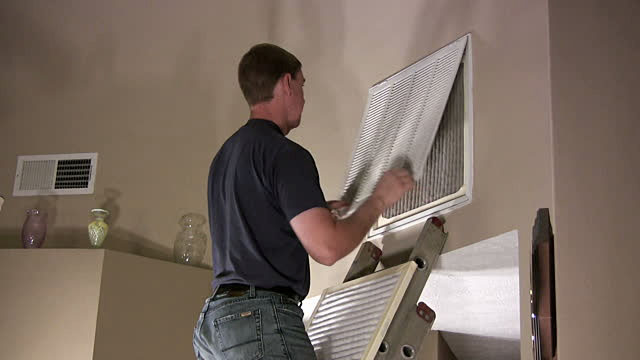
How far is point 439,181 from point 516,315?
421 mm

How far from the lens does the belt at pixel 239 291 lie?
1.75 m

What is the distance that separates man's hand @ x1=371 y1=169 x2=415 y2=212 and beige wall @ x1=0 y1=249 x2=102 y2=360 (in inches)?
64.7

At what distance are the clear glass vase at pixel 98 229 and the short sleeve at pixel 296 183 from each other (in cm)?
193

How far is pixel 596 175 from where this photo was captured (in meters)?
1.71

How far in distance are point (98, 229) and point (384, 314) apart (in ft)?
6.68

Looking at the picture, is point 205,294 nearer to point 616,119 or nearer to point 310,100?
point 310,100

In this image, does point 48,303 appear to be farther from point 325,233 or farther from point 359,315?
point 325,233

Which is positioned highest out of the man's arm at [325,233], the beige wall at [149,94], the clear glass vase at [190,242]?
the beige wall at [149,94]

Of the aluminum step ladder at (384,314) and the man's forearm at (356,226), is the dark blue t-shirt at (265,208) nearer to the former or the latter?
the man's forearm at (356,226)

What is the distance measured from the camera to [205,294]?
351 cm

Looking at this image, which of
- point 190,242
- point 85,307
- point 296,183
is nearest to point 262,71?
point 296,183

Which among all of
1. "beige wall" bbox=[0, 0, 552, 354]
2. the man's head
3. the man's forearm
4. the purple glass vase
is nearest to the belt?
the man's forearm

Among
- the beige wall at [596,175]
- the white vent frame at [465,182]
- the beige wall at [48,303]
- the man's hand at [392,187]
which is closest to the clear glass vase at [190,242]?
the beige wall at [48,303]

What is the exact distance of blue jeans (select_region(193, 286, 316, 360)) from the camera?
1.67 metres
